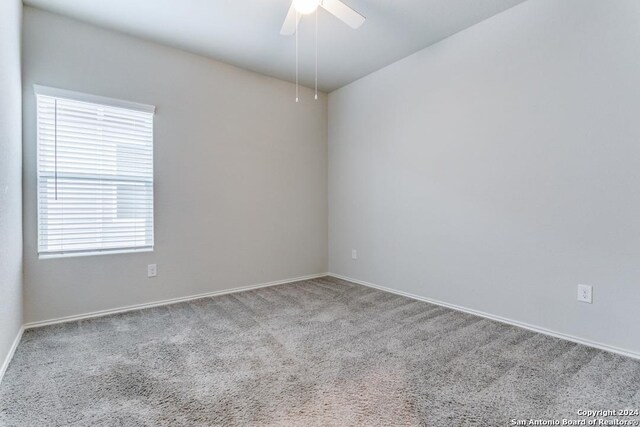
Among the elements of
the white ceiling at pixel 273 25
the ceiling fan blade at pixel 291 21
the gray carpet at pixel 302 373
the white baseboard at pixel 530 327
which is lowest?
the gray carpet at pixel 302 373

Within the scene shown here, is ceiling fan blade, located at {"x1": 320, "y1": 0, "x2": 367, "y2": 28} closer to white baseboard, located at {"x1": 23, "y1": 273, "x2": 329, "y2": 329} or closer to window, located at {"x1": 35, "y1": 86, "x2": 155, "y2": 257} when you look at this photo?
window, located at {"x1": 35, "y1": 86, "x2": 155, "y2": 257}

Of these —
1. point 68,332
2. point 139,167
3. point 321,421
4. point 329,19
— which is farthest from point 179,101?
point 321,421

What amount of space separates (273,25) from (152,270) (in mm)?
2519

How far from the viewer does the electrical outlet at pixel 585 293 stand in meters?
2.17

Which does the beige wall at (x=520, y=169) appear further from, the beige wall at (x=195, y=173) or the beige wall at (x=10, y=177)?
the beige wall at (x=10, y=177)

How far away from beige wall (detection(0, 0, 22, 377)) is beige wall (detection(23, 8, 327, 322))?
0.20m

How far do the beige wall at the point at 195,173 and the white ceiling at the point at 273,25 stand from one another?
8.3 inches

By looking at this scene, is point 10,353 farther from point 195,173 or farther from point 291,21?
point 291,21

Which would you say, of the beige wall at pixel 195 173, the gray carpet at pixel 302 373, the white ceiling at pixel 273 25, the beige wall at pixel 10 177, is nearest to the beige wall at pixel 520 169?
the white ceiling at pixel 273 25

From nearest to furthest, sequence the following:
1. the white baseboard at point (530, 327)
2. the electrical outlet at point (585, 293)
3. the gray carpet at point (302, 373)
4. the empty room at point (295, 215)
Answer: the gray carpet at point (302, 373), the empty room at point (295, 215), the white baseboard at point (530, 327), the electrical outlet at point (585, 293)

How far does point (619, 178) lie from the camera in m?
2.03

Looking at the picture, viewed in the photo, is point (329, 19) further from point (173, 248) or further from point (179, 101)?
point (173, 248)

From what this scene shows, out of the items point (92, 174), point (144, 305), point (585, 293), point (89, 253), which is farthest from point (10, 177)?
point (585, 293)

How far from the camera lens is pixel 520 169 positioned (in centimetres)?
249
